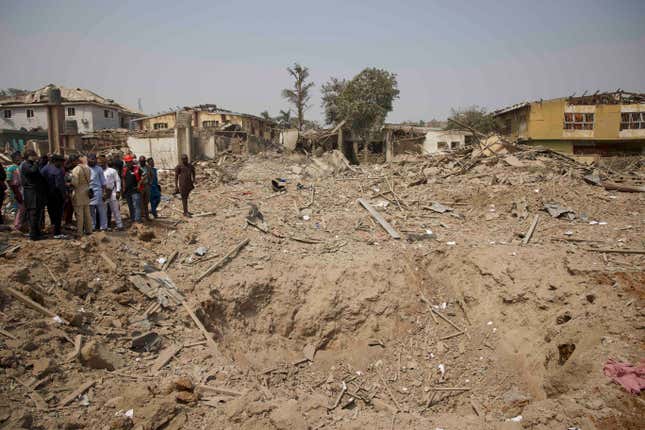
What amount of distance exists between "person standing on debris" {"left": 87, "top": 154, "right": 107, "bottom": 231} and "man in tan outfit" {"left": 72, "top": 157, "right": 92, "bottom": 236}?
0.14 meters

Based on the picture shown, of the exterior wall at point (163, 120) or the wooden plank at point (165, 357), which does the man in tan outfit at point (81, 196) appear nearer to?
the wooden plank at point (165, 357)

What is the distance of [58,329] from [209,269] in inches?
106

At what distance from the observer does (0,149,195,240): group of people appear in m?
6.35

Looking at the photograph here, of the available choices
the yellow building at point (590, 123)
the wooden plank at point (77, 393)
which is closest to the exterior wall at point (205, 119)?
the yellow building at point (590, 123)

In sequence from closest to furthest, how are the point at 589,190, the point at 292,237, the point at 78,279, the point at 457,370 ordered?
the point at 78,279 < the point at 457,370 < the point at 292,237 < the point at 589,190

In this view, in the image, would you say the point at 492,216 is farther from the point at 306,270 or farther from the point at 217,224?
the point at 217,224

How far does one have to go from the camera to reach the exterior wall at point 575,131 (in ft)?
67.1

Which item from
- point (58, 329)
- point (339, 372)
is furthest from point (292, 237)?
point (58, 329)

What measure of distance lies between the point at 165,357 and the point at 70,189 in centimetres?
386

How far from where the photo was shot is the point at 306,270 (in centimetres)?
775

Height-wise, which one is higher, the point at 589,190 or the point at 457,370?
the point at 589,190

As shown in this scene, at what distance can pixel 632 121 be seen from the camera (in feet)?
66.9

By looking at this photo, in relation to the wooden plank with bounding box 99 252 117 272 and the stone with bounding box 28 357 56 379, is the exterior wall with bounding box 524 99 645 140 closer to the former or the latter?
the wooden plank with bounding box 99 252 117 272

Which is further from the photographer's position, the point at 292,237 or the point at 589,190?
the point at 589,190
